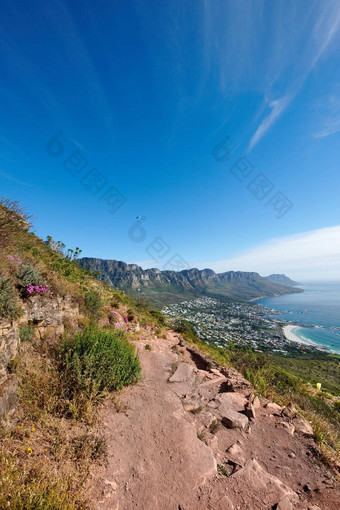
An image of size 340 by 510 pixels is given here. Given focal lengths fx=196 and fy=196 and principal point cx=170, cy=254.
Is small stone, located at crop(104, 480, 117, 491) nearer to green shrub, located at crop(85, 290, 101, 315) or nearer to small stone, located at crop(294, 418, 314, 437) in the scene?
small stone, located at crop(294, 418, 314, 437)

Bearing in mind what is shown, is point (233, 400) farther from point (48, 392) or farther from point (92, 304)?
point (92, 304)

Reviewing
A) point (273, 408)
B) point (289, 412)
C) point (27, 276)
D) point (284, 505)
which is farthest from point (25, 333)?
point (289, 412)

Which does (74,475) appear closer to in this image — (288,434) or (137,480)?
(137,480)

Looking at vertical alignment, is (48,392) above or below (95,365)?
above

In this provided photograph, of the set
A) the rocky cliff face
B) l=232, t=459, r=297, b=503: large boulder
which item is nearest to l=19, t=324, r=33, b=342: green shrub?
the rocky cliff face

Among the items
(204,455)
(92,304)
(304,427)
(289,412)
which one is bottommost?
(304,427)

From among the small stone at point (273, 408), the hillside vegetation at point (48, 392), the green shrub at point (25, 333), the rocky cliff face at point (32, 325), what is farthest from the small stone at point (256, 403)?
the green shrub at point (25, 333)
